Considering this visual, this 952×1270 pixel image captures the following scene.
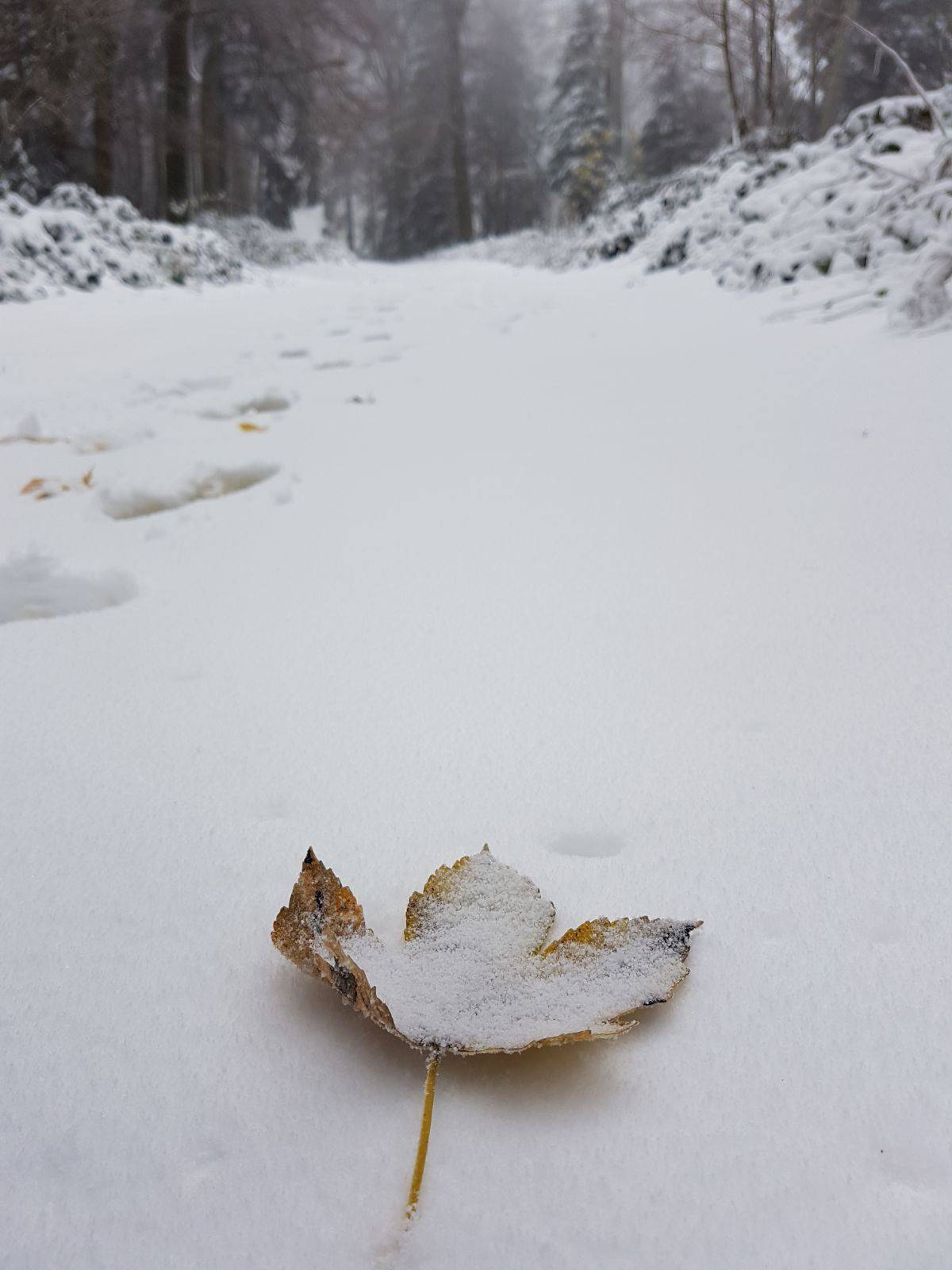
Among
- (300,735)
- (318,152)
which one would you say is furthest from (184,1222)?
(318,152)

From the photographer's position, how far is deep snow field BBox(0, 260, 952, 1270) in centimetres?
34

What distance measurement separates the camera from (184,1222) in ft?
1.09

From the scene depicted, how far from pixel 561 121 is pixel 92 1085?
22892 mm

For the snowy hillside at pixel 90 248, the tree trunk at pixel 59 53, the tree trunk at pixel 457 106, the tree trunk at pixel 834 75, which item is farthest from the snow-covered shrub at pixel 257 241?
the tree trunk at pixel 834 75

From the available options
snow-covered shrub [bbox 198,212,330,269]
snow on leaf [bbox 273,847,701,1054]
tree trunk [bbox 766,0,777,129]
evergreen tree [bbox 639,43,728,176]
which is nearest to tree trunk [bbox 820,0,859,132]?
tree trunk [bbox 766,0,777,129]

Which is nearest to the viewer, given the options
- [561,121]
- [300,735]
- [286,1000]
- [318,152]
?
[286,1000]

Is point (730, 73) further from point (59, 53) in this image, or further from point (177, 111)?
point (177, 111)

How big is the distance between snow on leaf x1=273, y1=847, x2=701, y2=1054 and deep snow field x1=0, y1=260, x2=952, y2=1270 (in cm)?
2

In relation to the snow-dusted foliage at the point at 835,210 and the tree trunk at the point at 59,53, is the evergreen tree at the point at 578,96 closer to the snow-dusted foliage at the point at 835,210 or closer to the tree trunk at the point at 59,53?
the tree trunk at the point at 59,53

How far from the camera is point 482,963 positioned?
427mm

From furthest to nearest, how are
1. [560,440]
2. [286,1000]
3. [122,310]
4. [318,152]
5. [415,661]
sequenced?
[318,152], [122,310], [560,440], [415,661], [286,1000]

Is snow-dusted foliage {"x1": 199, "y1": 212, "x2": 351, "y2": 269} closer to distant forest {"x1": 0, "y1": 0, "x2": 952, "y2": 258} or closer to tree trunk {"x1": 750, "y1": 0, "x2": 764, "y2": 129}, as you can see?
distant forest {"x1": 0, "y1": 0, "x2": 952, "y2": 258}

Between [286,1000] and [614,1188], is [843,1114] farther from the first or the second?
[286,1000]

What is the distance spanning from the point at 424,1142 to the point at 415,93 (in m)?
24.1
